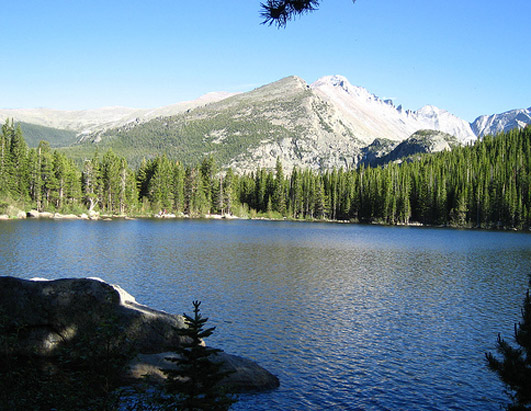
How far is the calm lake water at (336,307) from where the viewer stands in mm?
13992

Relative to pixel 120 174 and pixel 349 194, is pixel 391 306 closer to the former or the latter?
pixel 120 174

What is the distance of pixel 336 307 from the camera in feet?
79.9

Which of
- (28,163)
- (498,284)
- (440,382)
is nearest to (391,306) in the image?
(440,382)

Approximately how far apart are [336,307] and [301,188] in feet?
449

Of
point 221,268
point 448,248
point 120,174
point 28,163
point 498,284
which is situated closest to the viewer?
point 498,284

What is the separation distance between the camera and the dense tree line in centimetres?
10500

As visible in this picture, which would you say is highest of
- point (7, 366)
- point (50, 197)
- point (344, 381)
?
point (50, 197)

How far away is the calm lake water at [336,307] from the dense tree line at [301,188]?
64.1 metres

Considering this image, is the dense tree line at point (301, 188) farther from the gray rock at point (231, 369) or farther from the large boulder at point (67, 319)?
the gray rock at point (231, 369)

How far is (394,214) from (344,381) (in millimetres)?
133836

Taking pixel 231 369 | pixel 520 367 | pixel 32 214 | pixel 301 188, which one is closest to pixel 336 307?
pixel 231 369

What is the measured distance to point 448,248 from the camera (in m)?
60.5

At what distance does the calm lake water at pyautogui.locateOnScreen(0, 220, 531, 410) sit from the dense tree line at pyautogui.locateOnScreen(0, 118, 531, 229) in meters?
64.1

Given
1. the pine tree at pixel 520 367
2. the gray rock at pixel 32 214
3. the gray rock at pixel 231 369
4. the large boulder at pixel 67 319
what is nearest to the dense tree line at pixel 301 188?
the gray rock at pixel 32 214
